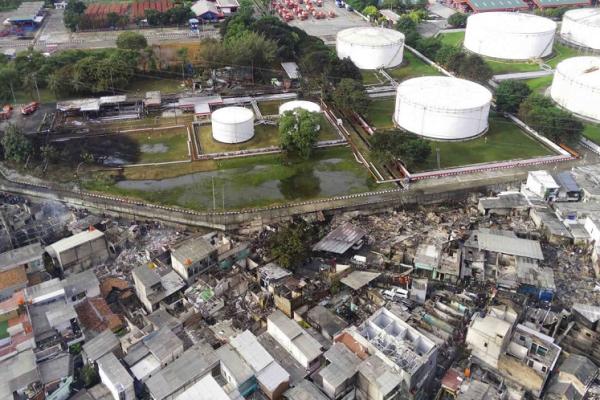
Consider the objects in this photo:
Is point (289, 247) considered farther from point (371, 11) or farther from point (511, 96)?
point (371, 11)

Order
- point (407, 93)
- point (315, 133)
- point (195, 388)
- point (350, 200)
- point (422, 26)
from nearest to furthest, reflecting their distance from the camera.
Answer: point (195, 388)
point (350, 200)
point (315, 133)
point (407, 93)
point (422, 26)

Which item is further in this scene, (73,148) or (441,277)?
(73,148)

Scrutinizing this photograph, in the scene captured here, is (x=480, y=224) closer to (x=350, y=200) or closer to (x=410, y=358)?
(x=350, y=200)

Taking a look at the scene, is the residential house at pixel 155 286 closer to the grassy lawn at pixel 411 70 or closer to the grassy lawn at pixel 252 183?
the grassy lawn at pixel 252 183

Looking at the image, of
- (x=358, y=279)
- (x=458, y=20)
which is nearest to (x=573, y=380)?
(x=358, y=279)

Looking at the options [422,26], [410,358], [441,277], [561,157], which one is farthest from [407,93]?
[422,26]

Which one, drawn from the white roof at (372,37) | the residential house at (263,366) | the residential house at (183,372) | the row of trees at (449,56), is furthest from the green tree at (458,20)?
the residential house at (183,372)
